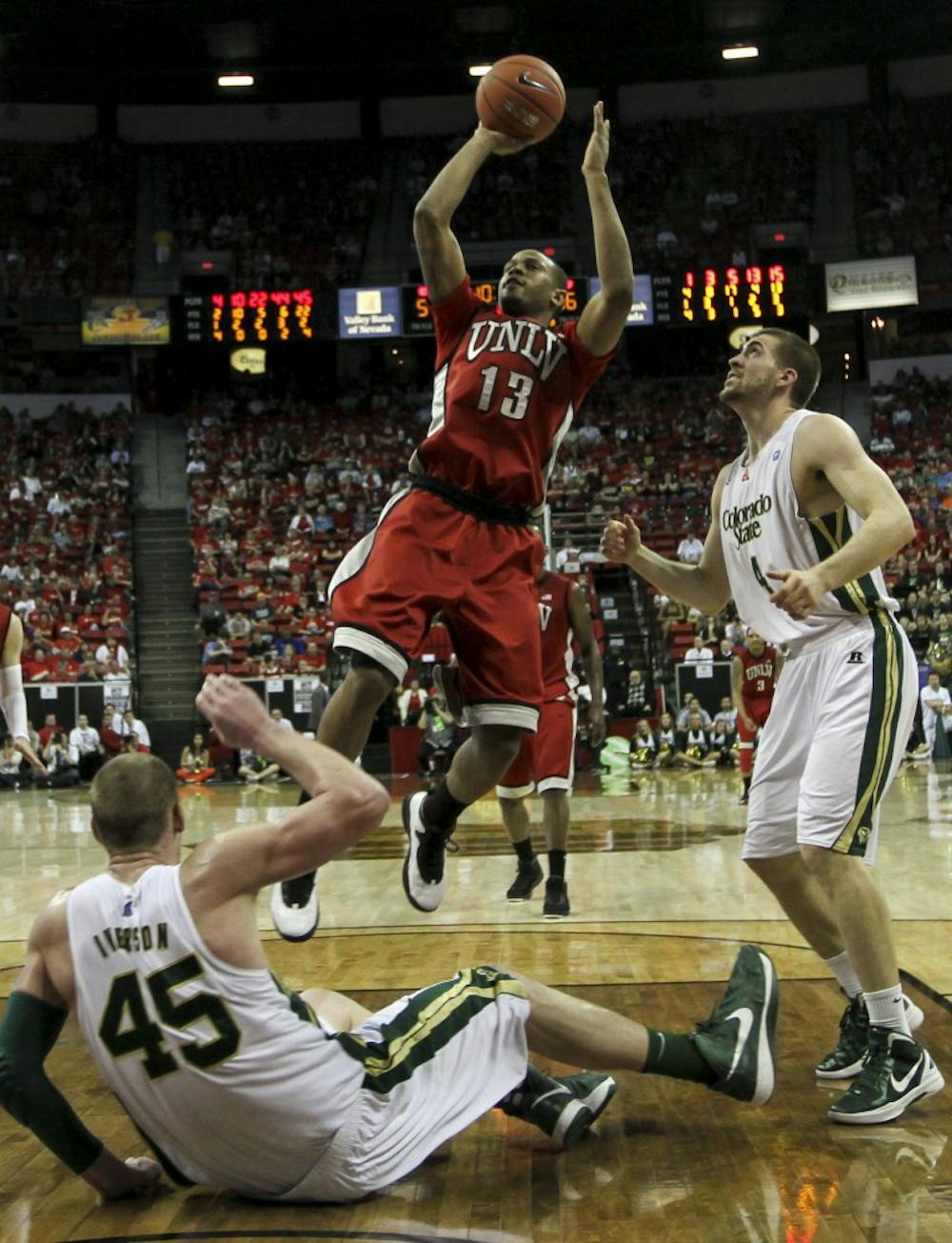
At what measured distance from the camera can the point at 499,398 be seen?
4.86 meters

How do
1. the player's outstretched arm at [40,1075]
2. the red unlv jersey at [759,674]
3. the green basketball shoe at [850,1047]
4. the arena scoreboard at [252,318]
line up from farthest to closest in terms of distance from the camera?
the arena scoreboard at [252,318] → the red unlv jersey at [759,674] → the green basketball shoe at [850,1047] → the player's outstretched arm at [40,1075]

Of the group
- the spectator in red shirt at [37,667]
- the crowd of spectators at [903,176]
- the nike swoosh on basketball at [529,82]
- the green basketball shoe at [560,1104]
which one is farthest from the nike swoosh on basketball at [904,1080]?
the crowd of spectators at [903,176]

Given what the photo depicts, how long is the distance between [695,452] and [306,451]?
7.94 meters

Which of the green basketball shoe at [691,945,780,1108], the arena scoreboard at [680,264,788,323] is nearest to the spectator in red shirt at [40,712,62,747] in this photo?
the arena scoreboard at [680,264,788,323]

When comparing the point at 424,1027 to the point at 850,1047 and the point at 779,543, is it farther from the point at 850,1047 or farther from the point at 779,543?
the point at 779,543

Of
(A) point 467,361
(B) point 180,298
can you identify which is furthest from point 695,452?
(A) point 467,361

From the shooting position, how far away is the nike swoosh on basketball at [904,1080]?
13.0ft

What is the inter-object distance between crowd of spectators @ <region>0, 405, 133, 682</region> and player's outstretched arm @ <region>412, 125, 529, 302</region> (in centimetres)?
1747

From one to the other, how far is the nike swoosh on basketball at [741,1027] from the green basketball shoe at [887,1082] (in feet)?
1.11

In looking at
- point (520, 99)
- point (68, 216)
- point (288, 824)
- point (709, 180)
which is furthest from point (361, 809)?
point (68, 216)

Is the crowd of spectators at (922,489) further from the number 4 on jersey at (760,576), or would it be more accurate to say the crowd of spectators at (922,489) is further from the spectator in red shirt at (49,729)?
the number 4 on jersey at (760,576)

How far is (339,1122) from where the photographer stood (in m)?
3.32

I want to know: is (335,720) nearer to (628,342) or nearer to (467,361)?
(467,361)

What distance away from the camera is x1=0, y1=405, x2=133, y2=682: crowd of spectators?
22734 mm
